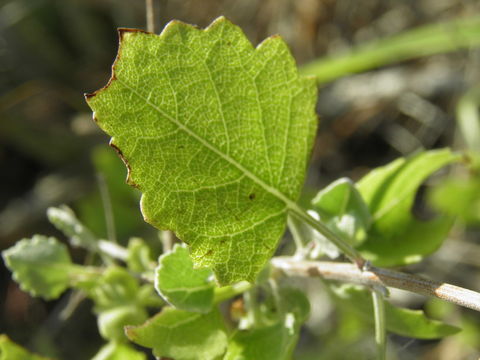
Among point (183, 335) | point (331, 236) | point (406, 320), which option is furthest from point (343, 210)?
point (183, 335)

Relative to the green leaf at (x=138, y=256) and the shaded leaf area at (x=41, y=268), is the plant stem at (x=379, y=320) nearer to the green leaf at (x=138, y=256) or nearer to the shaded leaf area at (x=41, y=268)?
the green leaf at (x=138, y=256)

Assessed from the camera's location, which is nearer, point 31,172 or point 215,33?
point 215,33

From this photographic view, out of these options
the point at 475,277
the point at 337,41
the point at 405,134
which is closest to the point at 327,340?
the point at 475,277

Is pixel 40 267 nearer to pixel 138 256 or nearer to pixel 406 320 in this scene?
pixel 138 256

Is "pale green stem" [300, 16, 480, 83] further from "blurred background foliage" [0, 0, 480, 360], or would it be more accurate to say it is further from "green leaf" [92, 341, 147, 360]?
"green leaf" [92, 341, 147, 360]

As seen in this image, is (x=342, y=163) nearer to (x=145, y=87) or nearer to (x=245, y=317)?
(x=245, y=317)

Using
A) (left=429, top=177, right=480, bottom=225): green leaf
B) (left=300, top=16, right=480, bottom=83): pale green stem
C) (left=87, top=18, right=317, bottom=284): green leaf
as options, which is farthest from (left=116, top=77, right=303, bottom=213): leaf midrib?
(left=300, top=16, right=480, bottom=83): pale green stem
